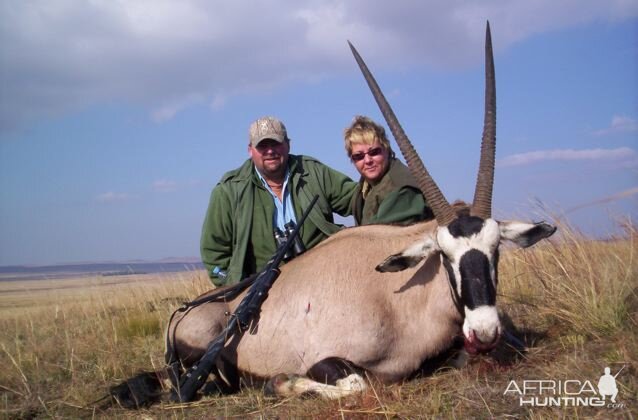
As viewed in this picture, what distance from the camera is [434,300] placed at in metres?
3.93

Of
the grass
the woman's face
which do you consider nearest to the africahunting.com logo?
the grass

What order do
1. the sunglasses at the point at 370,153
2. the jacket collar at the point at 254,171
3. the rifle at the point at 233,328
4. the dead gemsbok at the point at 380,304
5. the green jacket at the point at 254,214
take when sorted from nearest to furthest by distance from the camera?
1. the dead gemsbok at the point at 380,304
2. the rifle at the point at 233,328
3. the sunglasses at the point at 370,153
4. the green jacket at the point at 254,214
5. the jacket collar at the point at 254,171

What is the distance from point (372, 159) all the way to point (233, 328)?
231cm

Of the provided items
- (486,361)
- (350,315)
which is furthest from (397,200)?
(486,361)

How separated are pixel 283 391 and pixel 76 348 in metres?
3.39

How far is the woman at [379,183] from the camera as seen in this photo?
5.00 meters

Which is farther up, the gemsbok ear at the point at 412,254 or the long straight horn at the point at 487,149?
the long straight horn at the point at 487,149

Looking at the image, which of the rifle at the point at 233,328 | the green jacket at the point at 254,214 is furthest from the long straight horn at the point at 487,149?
the green jacket at the point at 254,214

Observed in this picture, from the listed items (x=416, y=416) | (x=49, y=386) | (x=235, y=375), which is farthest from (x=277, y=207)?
(x=416, y=416)

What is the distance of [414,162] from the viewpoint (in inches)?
163

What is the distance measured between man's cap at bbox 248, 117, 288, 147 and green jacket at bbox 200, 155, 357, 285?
1.05ft

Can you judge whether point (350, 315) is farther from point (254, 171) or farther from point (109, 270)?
point (109, 270)

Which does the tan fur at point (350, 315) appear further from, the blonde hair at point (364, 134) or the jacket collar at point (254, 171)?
the jacket collar at point (254, 171)

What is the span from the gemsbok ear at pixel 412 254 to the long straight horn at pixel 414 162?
171 millimetres
